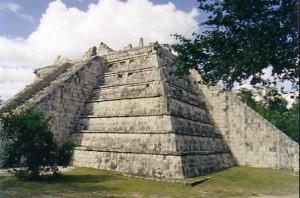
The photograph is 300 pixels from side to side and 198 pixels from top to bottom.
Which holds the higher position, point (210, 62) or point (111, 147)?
point (210, 62)

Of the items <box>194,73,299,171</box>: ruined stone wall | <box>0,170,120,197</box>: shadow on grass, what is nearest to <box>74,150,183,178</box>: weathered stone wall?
<box>0,170,120,197</box>: shadow on grass

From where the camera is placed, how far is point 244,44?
8492 mm

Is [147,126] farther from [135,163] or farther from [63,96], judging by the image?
[63,96]

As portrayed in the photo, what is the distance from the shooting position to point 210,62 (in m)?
9.33

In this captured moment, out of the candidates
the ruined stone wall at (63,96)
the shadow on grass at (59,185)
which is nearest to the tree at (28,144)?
the shadow on grass at (59,185)

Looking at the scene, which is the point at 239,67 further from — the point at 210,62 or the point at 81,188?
the point at 81,188

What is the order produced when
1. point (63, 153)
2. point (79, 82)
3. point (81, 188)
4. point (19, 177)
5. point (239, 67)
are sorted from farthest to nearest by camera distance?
point (79, 82) < point (63, 153) < point (19, 177) < point (81, 188) < point (239, 67)

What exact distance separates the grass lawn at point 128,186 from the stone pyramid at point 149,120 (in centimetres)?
118

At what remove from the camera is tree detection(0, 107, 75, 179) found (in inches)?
455

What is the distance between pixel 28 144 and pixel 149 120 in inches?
245

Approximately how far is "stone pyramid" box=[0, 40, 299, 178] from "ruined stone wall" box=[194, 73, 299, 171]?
6cm

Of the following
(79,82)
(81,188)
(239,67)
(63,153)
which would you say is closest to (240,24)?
(239,67)

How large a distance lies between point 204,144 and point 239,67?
8.82 m

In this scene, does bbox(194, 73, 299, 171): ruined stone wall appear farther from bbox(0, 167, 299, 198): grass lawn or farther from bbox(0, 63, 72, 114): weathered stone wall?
bbox(0, 63, 72, 114): weathered stone wall
